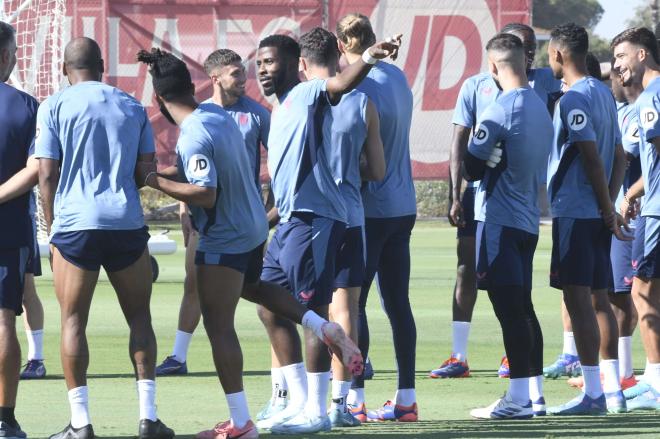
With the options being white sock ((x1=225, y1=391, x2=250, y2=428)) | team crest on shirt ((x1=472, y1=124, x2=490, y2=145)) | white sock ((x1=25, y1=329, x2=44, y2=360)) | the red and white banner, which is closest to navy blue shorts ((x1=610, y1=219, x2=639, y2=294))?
team crest on shirt ((x1=472, y1=124, x2=490, y2=145))

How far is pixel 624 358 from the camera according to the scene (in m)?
10.7

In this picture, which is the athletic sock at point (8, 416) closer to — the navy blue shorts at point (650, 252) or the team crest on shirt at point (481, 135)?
the team crest on shirt at point (481, 135)

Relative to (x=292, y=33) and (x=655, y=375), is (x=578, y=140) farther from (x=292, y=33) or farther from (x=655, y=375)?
(x=292, y=33)

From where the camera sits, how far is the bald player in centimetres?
796

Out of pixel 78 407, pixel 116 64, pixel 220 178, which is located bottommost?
pixel 78 407

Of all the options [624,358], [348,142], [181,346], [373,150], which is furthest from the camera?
[181,346]

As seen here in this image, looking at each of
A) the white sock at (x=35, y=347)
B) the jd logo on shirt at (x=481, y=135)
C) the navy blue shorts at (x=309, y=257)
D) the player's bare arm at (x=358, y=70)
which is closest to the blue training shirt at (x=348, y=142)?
the navy blue shorts at (x=309, y=257)

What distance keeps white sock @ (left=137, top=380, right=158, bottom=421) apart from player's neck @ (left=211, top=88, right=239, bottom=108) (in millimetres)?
2741

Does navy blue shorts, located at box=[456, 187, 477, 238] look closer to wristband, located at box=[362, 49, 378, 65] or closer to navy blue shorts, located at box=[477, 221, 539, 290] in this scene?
navy blue shorts, located at box=[477, 221, 539, 290]

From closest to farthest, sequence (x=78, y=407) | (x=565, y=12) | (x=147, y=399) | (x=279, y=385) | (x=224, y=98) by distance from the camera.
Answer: (x=78, y=407) < (x=147, y=399) < (x=279, y=385) < (x=224, y=98) < (x=565, y=12)

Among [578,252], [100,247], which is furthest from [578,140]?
[100,247]

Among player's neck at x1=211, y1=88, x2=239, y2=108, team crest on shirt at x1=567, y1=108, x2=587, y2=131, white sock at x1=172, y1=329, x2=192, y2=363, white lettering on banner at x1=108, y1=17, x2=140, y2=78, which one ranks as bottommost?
white sock at x1=172, y1=329, x2=192, y2=363

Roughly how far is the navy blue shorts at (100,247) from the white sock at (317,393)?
133 cm

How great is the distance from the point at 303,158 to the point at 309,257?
23.5 inches
